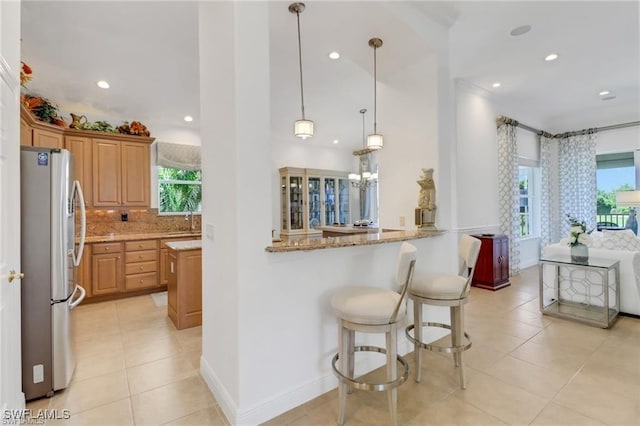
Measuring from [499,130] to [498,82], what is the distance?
985 millimetres

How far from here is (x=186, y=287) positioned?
10.5 ft

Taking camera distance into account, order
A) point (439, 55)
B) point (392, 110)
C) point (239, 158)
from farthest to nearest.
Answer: point (392, 110) < point (439, 55) < point (239, 158)

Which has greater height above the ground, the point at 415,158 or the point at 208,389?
the point at 415,158

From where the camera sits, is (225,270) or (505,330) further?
(505,330)

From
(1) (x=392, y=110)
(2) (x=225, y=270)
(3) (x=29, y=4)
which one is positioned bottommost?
(2) (x=225, y=270)

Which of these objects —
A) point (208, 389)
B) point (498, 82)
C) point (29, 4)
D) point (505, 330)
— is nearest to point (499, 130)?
point (498, 82)

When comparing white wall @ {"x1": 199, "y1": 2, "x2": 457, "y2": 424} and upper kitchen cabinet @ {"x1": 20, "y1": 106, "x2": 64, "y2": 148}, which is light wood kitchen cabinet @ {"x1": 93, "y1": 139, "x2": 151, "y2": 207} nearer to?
upper kitchen cabinet @ {"x1": 20, "y1": 106, "x2": 64, "y2": 148}

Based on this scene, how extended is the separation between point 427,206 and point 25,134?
14.4 ft

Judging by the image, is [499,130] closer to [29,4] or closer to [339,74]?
[339,74]

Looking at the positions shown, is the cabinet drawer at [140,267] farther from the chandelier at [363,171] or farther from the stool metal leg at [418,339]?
the chandelier at [363,171]

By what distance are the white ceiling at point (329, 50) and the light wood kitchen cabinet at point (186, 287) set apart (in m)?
2.26

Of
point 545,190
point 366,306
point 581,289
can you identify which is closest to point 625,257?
point 581,289

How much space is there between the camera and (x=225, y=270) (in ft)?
6.16

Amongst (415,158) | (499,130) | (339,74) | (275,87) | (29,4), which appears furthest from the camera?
(499,130)
